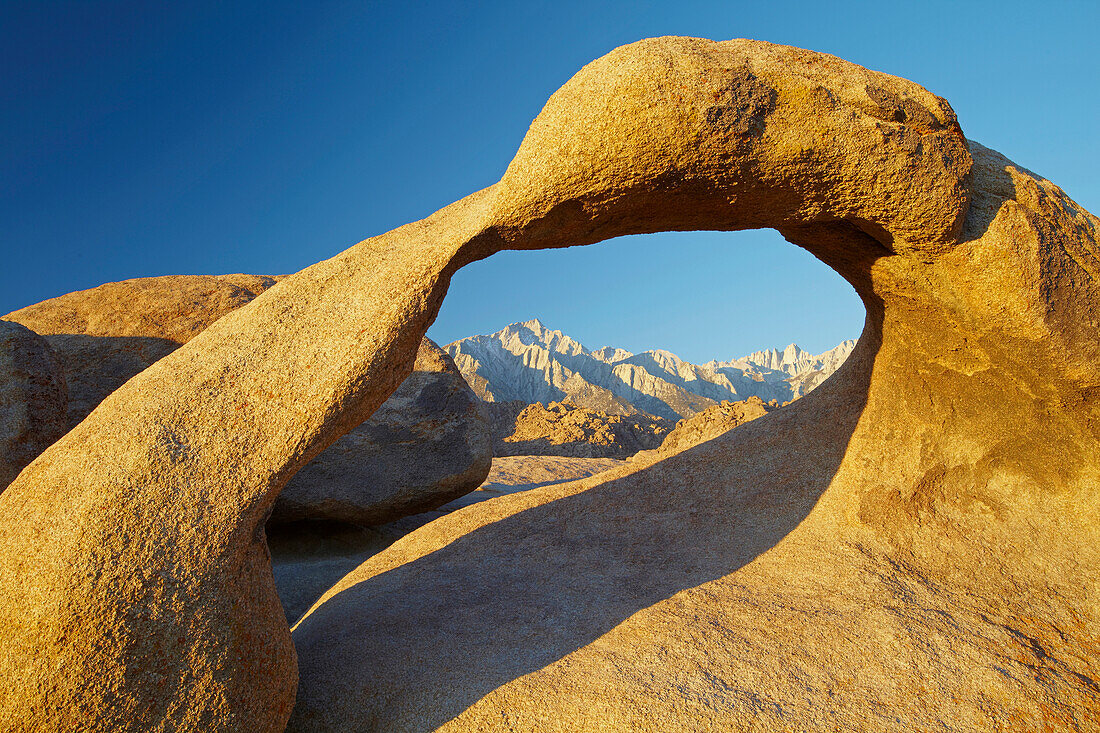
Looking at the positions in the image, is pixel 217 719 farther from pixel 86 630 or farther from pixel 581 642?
pixel 581 642

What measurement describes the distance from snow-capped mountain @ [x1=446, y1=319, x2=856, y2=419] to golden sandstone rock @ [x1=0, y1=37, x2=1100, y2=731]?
27.8 m

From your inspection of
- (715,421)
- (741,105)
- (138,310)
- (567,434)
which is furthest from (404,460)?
(567,434)

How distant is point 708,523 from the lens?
436 cm

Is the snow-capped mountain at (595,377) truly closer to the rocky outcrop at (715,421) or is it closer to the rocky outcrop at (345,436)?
the rocky outcrop at (715,421)

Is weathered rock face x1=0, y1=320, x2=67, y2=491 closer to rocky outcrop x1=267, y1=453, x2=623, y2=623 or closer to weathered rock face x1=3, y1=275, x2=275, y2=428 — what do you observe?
weathered rock face x1=3, y1=275, x2=275, y2=428

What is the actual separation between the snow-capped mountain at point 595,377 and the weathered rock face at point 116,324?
87.8ft

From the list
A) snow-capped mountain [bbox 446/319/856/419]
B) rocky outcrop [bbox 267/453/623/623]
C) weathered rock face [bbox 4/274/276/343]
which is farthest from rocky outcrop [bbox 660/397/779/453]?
snow-capped mountain [bbox 446/319/856/419]

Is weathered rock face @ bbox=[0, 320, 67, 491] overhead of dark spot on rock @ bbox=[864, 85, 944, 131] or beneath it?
beneath

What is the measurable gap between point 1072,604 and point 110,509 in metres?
4.48

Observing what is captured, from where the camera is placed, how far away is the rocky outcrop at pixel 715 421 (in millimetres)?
11484

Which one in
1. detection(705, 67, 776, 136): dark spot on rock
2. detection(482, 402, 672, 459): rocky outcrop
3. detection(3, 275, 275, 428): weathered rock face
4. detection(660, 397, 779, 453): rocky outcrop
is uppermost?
detection(705, 67, 776, 136): dark spot on rock

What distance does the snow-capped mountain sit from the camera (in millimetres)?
39438

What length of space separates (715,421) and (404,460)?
7.35 meters

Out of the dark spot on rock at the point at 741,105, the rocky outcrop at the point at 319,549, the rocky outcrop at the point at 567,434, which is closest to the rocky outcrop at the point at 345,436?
the rocky outcrop at the point at 319,549
